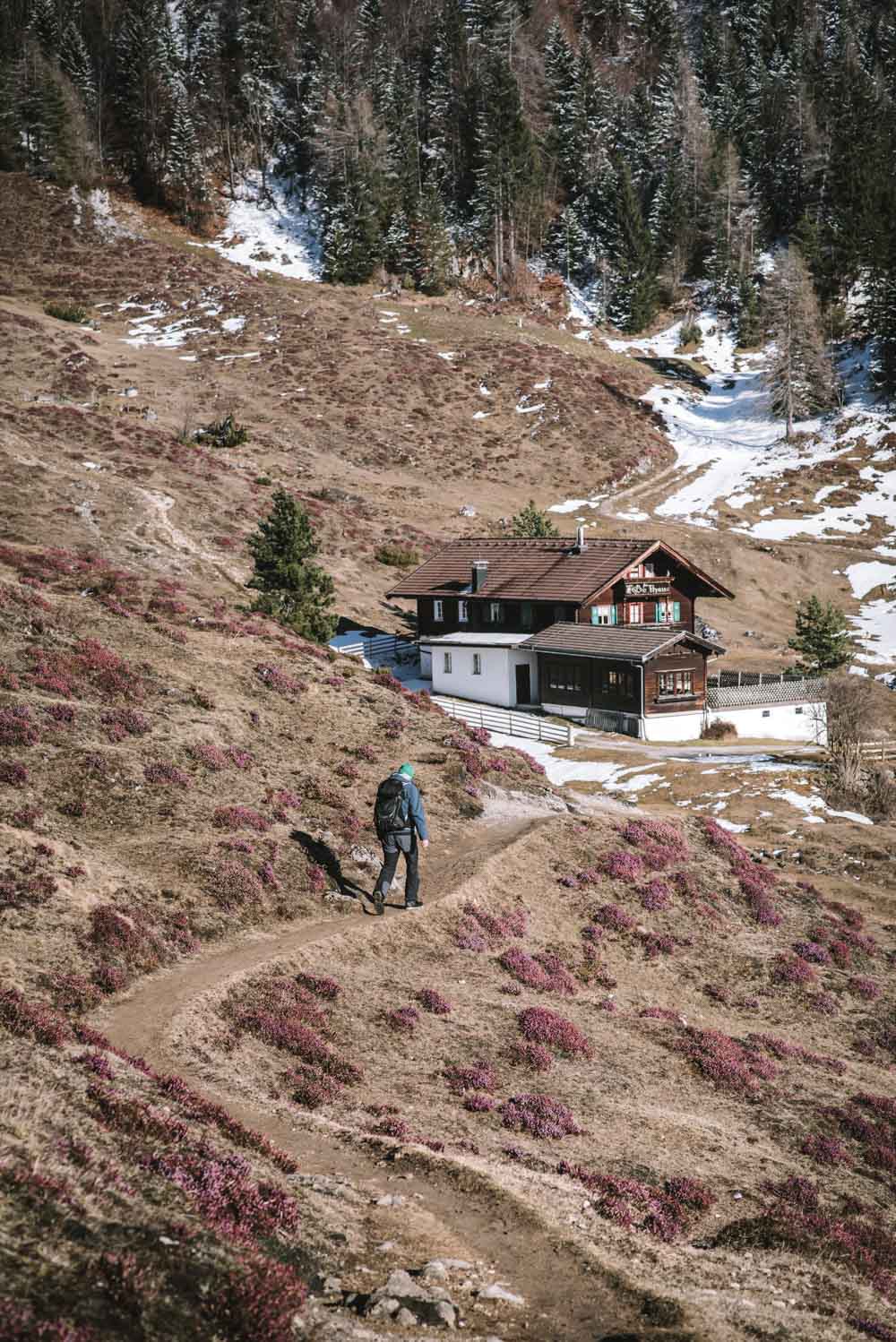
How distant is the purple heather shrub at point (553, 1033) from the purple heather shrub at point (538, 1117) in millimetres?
2142

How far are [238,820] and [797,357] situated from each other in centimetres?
10399

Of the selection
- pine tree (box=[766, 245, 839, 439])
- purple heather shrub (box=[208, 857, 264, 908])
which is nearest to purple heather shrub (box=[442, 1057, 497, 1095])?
purple heather shrub (box=[208, 857, 264, 908])

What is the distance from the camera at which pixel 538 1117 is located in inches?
511

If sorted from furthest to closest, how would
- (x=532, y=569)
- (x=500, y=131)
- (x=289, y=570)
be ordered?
(x=500, y=131) → (x=532, y=569) → (x=289, y=570)

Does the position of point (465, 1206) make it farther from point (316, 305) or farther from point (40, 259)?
point (40, 259)

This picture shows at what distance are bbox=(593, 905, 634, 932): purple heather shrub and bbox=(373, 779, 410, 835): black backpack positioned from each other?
717 cm

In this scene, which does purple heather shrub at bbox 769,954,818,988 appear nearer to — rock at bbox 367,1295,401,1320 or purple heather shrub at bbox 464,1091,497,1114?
purple heather shrub at bbox 464,1091,497,1114

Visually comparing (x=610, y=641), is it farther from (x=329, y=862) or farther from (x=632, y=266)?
(x=632, y=266)

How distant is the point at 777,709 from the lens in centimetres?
5062

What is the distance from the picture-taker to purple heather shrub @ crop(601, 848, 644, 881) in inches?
958

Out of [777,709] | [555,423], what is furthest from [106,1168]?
[555,423]

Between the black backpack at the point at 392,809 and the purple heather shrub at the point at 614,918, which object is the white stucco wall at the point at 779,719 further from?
the black backpack at the point at 392,809

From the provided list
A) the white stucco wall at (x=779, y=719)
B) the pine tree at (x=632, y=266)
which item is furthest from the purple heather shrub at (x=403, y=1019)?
the pine tree at (x=632, y=266)

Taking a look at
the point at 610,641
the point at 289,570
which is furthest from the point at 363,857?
the point at 610,641
